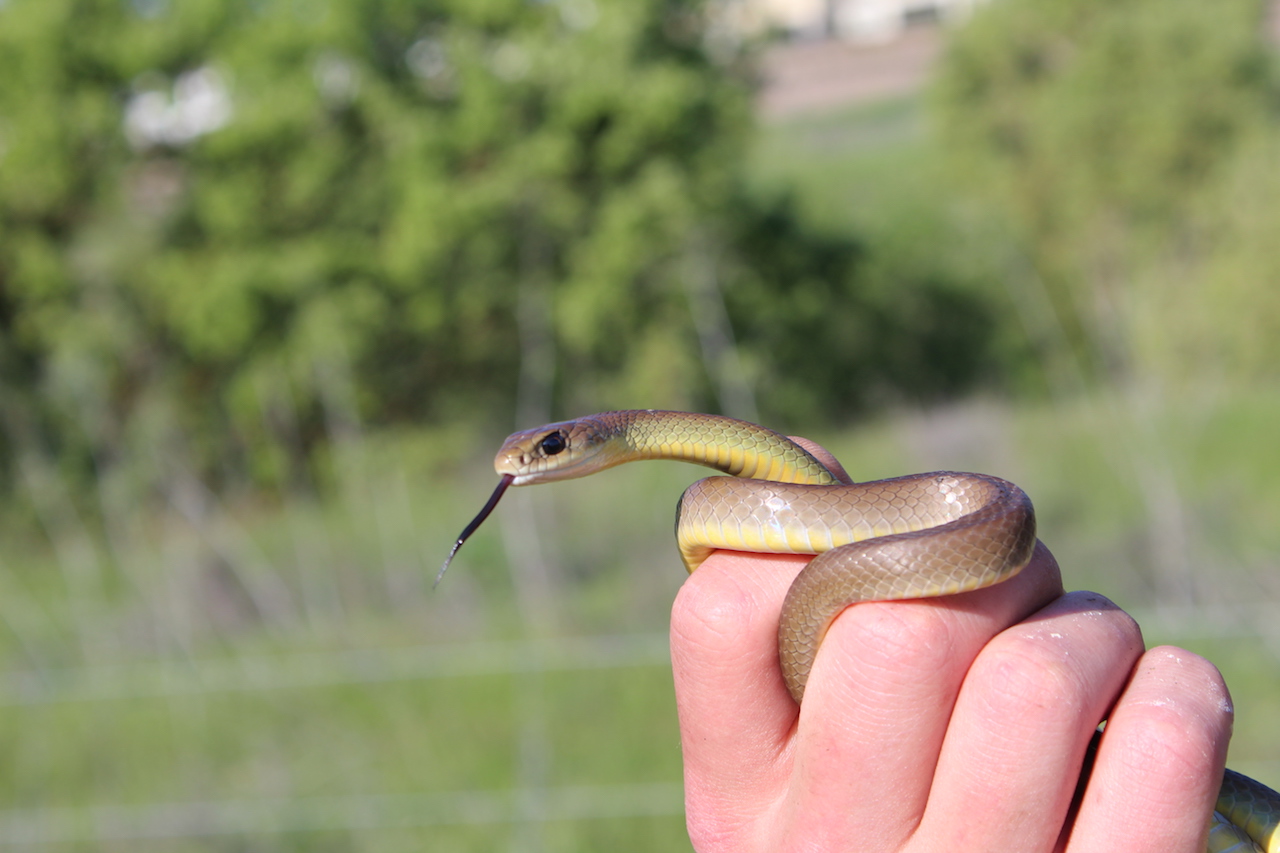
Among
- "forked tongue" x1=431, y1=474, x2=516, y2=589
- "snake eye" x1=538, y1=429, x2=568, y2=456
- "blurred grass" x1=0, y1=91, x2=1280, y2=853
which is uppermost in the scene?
"snake eye" x1=538, y1=429, x2=568, y2=456

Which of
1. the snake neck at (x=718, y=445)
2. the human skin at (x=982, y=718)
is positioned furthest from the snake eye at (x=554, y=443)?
the human skin at (x=982, y=718)

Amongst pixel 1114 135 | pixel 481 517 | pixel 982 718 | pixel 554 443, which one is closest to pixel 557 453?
pixel 554 443

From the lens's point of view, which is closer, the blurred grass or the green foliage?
the blurred grass

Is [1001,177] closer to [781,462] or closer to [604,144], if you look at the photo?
[604,144]

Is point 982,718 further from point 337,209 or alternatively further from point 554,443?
point 337,209

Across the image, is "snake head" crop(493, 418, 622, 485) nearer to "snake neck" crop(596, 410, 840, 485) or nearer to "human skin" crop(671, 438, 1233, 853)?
"snake neck" crop(596, 410, 840, 485)

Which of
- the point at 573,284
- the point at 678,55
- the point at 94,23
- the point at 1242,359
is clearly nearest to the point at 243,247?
the point at 94,23

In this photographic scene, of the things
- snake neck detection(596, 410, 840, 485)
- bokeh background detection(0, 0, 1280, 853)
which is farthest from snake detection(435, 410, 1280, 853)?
bokeh background detection(0, 0, 1280, 853)
